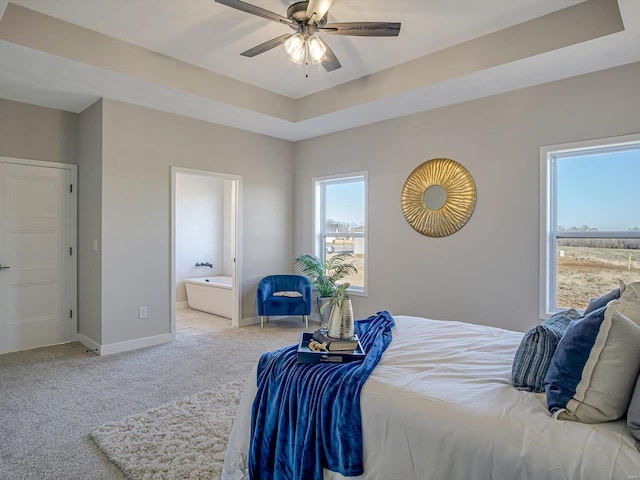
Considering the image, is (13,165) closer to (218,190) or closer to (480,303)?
(218,190)

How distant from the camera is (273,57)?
3764 mm

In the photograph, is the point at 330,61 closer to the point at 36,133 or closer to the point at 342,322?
the point at 342,322

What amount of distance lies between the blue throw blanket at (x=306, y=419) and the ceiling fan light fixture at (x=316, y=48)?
87.5 inches

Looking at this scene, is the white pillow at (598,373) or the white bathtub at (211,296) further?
the white bathtub at (211,296)

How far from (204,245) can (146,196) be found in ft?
9.78

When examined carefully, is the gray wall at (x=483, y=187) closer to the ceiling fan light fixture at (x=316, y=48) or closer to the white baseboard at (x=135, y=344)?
the ceiling fan light fixture at (x=316, y=48)

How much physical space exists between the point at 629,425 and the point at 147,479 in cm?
214

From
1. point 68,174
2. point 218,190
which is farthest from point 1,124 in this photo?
point 218,190

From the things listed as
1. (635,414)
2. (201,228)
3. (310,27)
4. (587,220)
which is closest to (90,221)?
(201,228)

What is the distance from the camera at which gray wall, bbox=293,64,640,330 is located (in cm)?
349

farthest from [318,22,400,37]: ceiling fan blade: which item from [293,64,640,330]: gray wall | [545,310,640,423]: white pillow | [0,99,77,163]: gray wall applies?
[0,99,77,163]: gray wall

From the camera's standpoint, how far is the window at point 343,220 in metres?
5.30

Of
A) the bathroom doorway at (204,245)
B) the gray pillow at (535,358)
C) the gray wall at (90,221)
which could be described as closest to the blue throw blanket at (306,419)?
the gray pillow at (535,358)

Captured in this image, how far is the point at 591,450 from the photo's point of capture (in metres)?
1.16
